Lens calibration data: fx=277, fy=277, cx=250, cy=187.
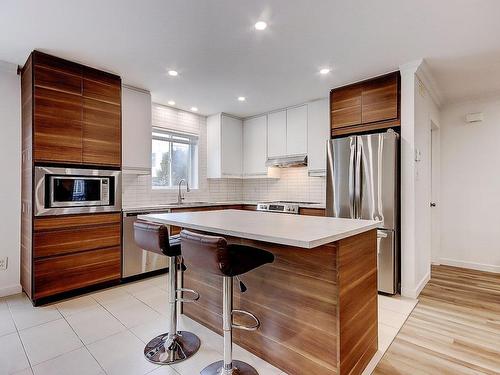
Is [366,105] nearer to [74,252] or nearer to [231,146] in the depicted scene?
[231,146]

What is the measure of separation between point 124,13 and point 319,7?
58.6 inches

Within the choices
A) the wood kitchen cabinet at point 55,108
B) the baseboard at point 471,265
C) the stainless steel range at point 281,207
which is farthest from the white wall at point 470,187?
the wood kitchen cabinet at point 55,108

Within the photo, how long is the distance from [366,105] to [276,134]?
5.70 feet

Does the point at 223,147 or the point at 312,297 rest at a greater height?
the point at 223,147

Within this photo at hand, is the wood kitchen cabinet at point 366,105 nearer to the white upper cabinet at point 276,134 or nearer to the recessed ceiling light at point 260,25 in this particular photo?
the white upper cabinet at point 276,134

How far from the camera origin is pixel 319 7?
206 centimetres

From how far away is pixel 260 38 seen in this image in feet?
8.18

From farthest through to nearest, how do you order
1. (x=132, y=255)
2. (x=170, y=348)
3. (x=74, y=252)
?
(x=132, y=255) → (x=74, y=252) → (x=170, y=348)

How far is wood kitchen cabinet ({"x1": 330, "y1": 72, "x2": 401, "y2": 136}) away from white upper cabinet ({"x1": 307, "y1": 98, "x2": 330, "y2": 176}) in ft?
1.39

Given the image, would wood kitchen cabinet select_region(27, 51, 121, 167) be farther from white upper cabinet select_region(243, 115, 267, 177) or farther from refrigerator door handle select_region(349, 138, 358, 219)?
refrigerator door handle select_region(349, 138, 358, 219)

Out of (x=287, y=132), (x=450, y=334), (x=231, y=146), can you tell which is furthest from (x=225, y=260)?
(x=231, y=146)

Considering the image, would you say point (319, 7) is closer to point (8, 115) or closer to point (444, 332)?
point (444, 332)

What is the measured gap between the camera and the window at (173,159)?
451cm

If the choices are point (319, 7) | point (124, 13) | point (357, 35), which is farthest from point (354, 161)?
point (124, 13)
